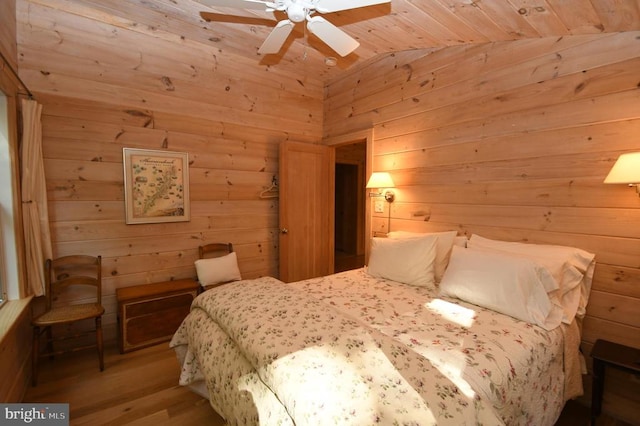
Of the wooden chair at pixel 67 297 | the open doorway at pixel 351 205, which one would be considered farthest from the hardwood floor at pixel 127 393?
the open doorway at pixel 351 205

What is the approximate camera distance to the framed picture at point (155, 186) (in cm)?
280

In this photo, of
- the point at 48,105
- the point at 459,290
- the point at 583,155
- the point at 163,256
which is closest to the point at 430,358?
the point at 459,290

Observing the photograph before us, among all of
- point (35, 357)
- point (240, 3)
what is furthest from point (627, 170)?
point (35, 357)

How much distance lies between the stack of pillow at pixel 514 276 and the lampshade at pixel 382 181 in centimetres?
81

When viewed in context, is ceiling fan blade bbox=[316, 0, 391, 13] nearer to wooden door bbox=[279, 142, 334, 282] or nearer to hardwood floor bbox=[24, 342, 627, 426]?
wooden door bbox=[279, 142, 334, 282]

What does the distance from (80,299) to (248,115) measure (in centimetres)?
248

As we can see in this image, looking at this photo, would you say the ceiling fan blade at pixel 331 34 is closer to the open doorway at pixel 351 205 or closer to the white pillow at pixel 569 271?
the white pillow at pixel 569 271

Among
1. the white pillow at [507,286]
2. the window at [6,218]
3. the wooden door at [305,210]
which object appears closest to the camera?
the white pillow at [507,286]

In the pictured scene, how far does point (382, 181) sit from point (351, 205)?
153 inches

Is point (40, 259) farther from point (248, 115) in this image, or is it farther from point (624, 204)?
point (624, 204)

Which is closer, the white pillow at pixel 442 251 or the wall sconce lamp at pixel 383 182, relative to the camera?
the white pillow at pixel 442 251

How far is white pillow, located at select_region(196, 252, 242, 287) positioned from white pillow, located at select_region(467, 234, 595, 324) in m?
2.64

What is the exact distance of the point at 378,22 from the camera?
2473 millimetres

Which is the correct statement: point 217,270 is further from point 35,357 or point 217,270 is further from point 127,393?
point 35,357
